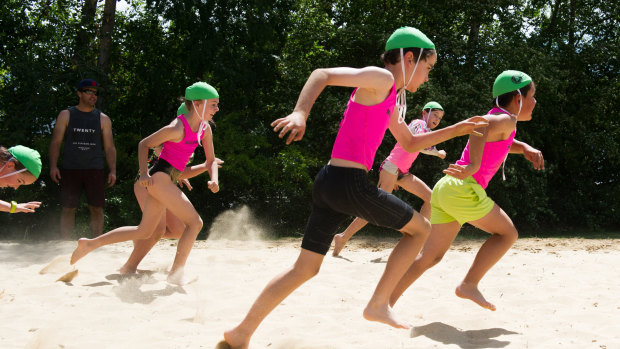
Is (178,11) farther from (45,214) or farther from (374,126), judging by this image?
(374,126)

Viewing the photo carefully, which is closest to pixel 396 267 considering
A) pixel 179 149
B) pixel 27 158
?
pixel 179 149

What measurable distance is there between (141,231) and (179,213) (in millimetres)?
432

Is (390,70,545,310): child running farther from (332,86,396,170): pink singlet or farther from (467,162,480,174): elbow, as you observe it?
(332,86,396,170): pink singlet

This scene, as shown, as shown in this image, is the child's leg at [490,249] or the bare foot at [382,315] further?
the child's leg at [490,249]

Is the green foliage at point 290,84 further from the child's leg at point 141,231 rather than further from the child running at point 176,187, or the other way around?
the child running at point 176,187

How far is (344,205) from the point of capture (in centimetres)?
341

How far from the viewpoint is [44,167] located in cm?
995

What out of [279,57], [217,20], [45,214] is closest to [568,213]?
[279,57]

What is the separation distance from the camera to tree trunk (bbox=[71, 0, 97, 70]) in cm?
1130

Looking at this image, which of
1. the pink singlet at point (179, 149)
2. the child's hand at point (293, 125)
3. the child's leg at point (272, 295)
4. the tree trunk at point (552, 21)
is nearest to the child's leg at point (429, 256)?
the child's leg at point (272, 295)

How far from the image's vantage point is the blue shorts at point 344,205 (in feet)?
11.1

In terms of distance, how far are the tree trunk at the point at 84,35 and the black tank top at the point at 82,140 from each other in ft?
9.67

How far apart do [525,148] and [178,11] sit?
796 centimetres

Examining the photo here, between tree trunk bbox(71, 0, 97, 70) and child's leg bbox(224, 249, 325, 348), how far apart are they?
8.99 m
